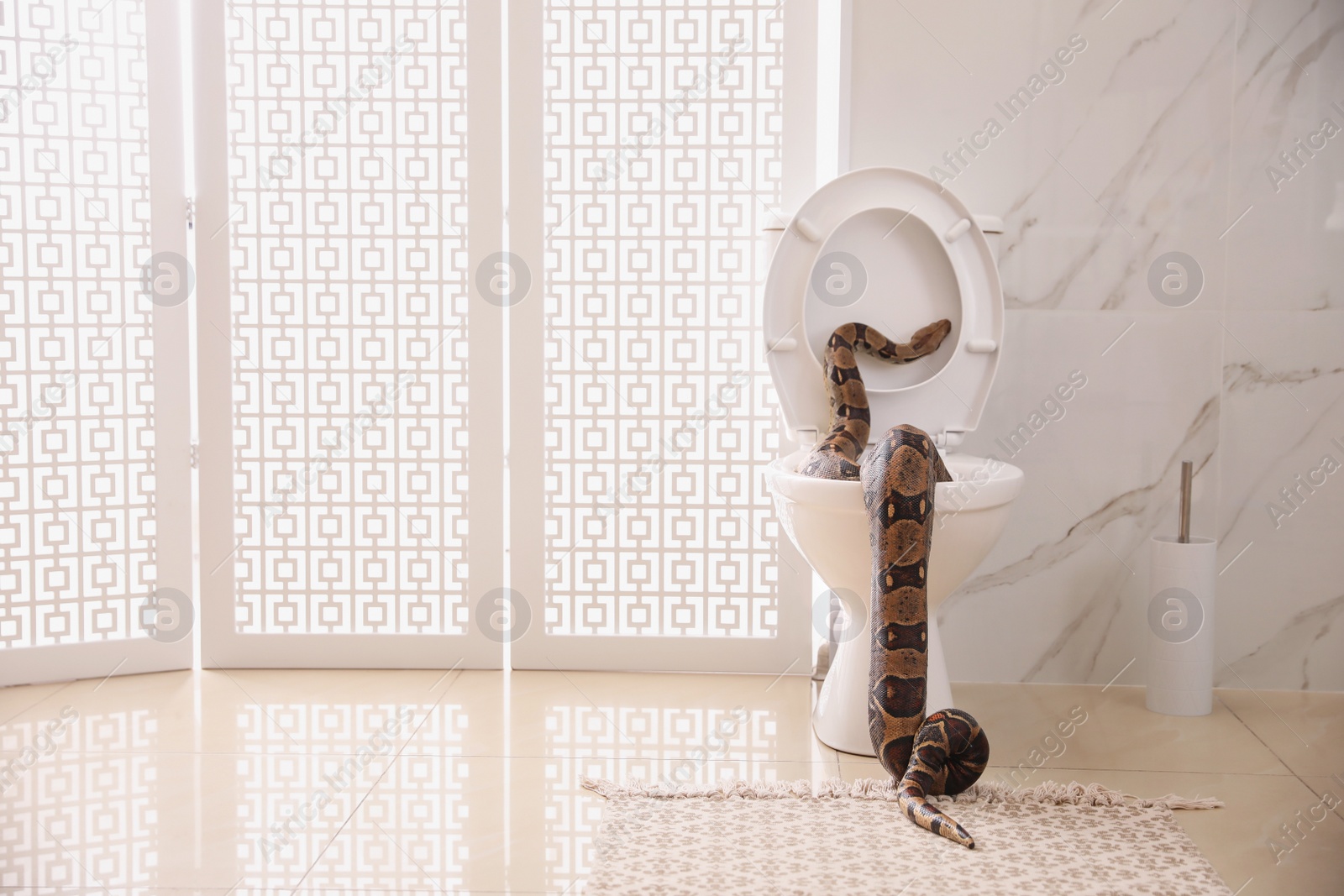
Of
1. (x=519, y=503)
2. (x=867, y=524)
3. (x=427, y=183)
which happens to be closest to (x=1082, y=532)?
(x=867, y=524)

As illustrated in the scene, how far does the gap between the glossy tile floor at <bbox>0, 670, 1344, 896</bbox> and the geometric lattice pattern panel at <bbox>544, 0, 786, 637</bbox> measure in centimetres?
28

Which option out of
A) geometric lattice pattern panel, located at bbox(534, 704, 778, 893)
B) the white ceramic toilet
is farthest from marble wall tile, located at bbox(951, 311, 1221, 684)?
geometric lattice pattern panel, located at bbox(534, 704, 778, 893)

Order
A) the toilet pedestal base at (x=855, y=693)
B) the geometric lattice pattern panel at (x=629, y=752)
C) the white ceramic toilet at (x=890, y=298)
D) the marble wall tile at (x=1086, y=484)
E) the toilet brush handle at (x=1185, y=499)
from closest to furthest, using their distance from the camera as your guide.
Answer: the geometric lattice pattern panel at (x=629, y=752), the toilet pedestal base at (x=855, y=693), the white ceramic toilet at (x=890, y=298), the toilet brush handle at (x=1185, y=499), the marble wall tile at (x=1086, y=484)

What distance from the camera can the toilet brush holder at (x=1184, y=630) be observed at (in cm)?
243

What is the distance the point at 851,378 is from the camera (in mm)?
2277

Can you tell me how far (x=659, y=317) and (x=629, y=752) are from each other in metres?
1.13

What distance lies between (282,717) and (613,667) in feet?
2.75

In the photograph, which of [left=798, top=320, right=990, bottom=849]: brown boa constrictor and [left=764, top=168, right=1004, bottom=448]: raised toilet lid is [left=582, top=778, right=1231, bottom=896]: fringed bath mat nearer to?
[left=798, top=320, right=990, bottom=849]: brown boa constrictor

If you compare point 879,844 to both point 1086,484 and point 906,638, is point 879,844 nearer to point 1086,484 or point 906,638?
point 906,638

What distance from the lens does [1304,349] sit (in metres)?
2.54

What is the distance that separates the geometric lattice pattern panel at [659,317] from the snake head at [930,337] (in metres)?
0.46

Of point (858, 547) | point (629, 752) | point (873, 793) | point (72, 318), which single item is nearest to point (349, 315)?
point (72, 318)

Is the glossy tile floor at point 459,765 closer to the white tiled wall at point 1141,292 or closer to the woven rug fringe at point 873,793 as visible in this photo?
the woven rug fringe at point 873,793

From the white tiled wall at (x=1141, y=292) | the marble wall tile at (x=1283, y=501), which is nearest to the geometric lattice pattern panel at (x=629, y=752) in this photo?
the white tiled wall at (x=1141, y=292)
